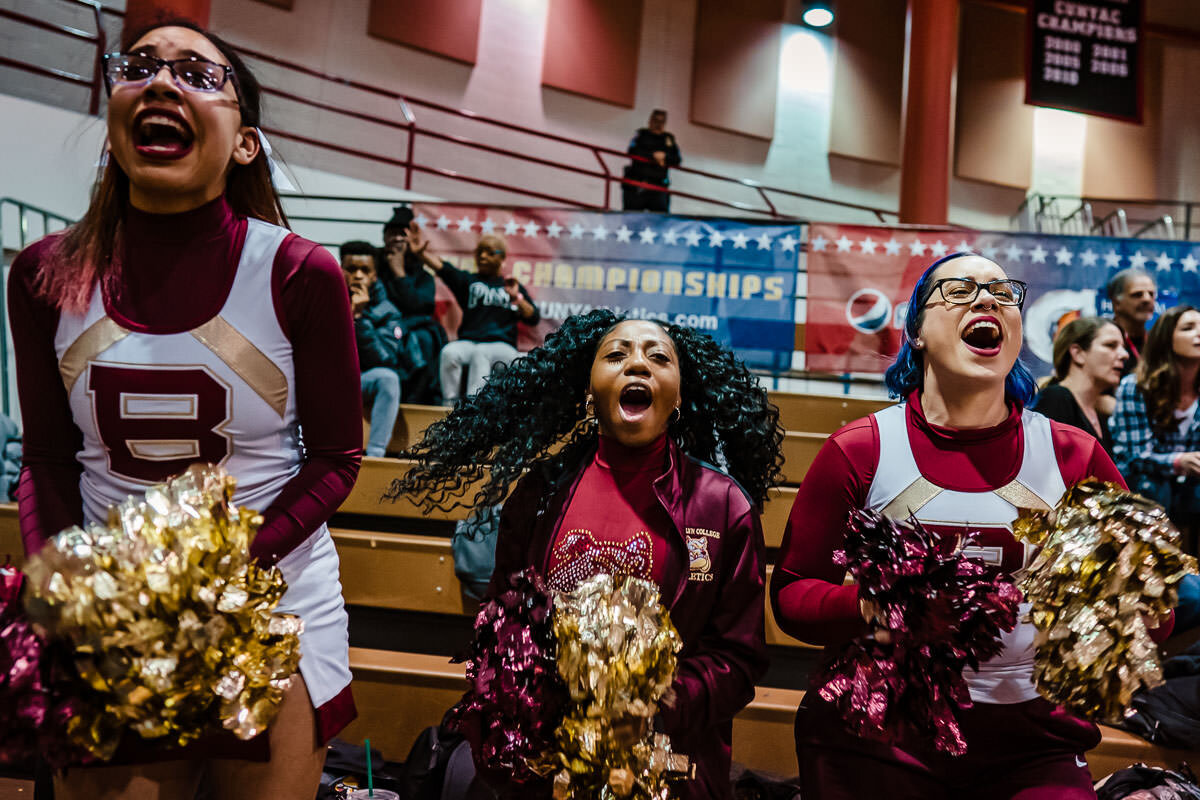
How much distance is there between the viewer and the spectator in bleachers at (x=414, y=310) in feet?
16.1

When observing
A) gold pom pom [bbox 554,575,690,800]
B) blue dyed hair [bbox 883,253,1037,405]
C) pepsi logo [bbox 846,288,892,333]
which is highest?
pepsi logo [bbox 846,288,892,333]

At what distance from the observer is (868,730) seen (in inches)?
57.6

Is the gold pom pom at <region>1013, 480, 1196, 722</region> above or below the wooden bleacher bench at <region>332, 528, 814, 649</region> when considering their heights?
above

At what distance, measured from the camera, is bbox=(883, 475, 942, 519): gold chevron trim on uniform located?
1.72 metres

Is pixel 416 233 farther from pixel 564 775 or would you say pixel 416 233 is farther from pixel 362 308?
pixel 564 775

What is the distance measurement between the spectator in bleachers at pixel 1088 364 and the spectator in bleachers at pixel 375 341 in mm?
2848

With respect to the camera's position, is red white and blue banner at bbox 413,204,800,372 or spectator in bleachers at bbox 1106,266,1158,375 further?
red white and blue banner at bbox 413,204,800,372

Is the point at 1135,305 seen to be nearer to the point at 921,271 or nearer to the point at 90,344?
the point at 921,271

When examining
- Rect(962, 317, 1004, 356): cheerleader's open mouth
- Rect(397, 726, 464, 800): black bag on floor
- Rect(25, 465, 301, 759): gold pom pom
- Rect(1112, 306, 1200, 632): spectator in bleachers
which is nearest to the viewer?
Rect(25, 465, 301, 759): gold pom pom

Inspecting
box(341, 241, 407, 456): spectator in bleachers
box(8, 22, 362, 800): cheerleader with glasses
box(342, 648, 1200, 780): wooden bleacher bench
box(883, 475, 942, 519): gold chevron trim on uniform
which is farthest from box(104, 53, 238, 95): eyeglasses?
box(341, 241, 407, 456): spectator in bleachers

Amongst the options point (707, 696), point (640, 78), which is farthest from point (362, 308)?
point (640, 78)

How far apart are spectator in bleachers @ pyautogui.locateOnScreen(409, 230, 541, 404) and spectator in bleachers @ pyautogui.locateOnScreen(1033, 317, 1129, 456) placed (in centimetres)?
261

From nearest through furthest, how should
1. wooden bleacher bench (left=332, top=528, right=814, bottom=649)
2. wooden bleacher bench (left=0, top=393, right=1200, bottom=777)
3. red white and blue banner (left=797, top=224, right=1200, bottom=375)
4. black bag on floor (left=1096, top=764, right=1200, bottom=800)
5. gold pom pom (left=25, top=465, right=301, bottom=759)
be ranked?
gold pom pom (left=25, top=465, right=301, bottom=759) → black bag on floor (left=1096, top=764, right=1200, bottom=800) → wooden bleacher bench (left=0, top=393, right=1200, bottom=777) → wooden bleacher bench (left=332, top=528, right=814, bottom=649) → red white and blue banner (left=797, top=224, right=1200, bottom=375)

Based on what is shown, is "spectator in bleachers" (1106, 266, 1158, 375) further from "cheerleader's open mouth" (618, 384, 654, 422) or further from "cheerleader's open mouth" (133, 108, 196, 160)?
"cheerleader's open mouth" (133, 108, 196, 160)
